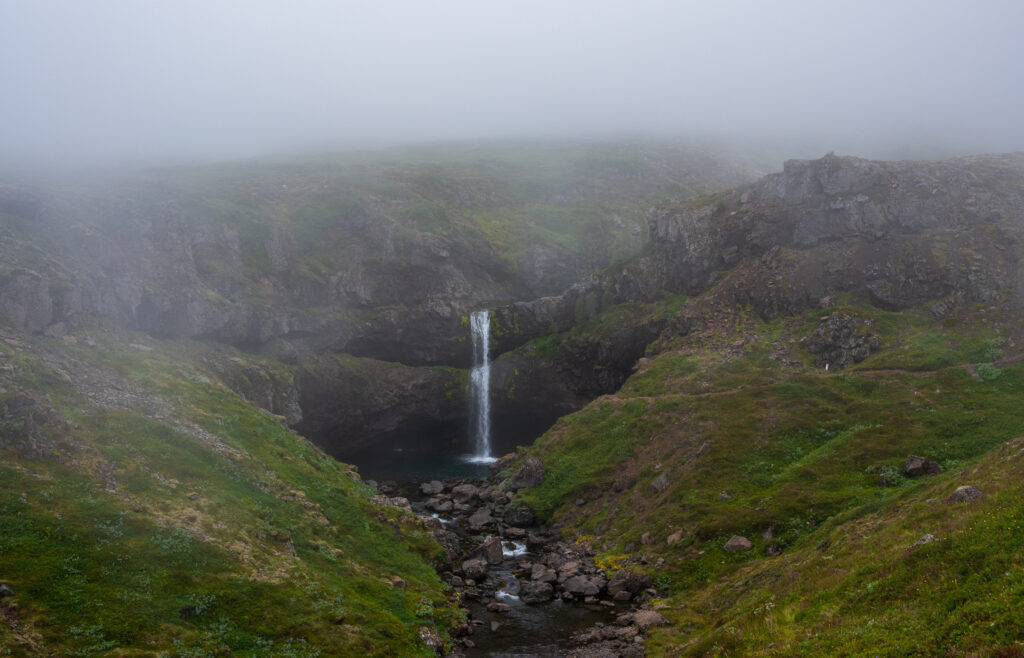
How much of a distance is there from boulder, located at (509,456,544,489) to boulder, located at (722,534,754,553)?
24.2 meters

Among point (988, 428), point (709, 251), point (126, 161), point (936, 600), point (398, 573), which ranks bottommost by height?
point (398, 573)

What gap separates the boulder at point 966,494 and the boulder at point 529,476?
126ft

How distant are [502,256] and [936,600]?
335ft

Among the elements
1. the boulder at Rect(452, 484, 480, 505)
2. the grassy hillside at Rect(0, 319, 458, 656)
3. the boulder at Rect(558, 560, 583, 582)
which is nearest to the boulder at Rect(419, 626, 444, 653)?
the grassy hillside at Rect(0, 319, 458, 656)

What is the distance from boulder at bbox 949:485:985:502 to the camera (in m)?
24.2

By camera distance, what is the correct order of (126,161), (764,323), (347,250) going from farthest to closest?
(126,161)
(347,250)
(764,323)

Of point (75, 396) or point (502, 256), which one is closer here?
point (75, 396)

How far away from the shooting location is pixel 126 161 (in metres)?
158

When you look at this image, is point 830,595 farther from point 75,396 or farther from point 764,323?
point 764,323

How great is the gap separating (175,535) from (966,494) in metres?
36.4

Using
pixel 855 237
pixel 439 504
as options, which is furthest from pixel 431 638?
pixel 855 237

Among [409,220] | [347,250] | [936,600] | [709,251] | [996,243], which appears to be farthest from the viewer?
[409,220]

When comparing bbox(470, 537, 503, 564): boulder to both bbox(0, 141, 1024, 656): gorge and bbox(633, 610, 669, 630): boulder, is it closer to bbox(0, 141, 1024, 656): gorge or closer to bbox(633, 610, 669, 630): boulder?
bbox(0, 141, 1024, 656): gorge

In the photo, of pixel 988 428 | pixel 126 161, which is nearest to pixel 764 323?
pixel 988 428
